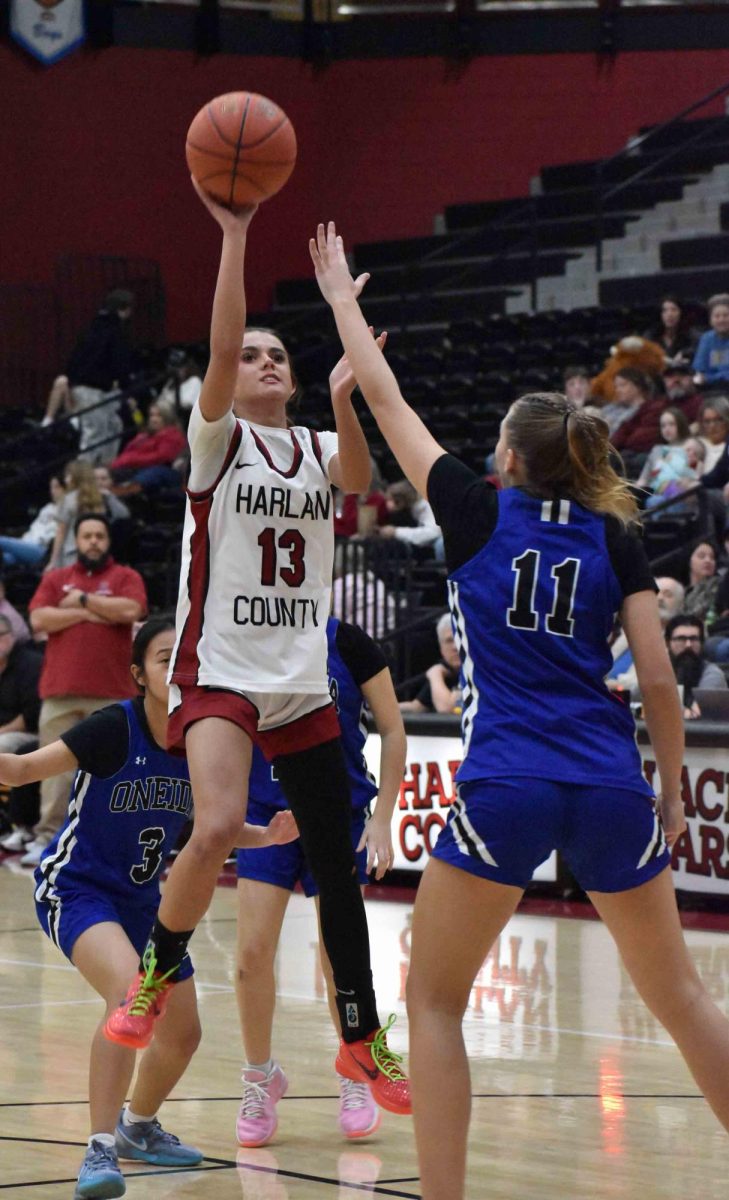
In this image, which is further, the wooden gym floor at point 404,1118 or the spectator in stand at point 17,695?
the spectator in stand at point 17,695

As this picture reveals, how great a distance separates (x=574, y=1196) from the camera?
4.27 metres

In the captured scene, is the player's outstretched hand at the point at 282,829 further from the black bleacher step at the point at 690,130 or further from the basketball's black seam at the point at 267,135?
the black bleacher step at the point at 690,130

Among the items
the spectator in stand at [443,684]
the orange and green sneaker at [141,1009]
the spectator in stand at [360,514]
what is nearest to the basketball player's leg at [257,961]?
the orange and green sneaker at [141,1009]

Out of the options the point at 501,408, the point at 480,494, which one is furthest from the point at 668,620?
the point at 480,494

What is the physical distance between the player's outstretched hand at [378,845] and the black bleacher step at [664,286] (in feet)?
38.1

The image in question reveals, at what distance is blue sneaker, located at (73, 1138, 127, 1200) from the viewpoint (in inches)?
162

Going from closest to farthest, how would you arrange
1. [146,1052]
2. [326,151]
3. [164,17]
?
[146,1052] → [164,17] → [326,151]

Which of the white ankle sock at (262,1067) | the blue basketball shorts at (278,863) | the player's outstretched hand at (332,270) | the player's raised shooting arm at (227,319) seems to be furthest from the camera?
the blue basketball shorts at (278,863)

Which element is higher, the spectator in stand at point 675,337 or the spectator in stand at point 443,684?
the spectator in stand at point 675,337

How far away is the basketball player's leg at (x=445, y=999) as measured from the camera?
3.45m

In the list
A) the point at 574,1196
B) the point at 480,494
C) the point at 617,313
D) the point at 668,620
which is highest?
the point at 617,313

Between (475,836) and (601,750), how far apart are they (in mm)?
293

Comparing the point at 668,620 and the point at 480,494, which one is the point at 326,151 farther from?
the point at 480,494

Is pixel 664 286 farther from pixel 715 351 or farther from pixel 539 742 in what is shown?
pixel 539 742
